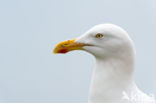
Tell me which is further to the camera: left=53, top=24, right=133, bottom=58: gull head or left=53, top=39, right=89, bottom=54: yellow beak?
left=53, top=39, right=89, bottom=54: yellow beak

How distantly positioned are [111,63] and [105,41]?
34cm

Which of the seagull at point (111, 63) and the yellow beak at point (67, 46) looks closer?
the seagull at point (111, 63)

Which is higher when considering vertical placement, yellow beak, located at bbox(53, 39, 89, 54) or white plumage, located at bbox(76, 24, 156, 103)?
yellow beak, located at bbox(53, 39, 89, 54)

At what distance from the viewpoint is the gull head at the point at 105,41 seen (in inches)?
178

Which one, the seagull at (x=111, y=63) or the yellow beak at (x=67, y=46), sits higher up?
the yellow beak at (x=67, y=46)

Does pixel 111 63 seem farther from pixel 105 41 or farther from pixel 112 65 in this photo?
pixel 105 41

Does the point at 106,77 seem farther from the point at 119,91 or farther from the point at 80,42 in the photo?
the point at 80,42

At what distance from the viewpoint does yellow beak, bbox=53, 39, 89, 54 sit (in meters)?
4.82

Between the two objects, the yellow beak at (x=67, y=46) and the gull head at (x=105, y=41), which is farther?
the yellow beak at (x=67, y=46)

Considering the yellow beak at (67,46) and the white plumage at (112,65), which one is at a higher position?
the yellow beak at (67,46)

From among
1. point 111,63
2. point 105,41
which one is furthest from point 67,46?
point 111,63

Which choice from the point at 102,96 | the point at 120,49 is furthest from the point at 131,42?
the point at 102,96

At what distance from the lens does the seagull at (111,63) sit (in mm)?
4547

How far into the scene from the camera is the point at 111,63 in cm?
461
